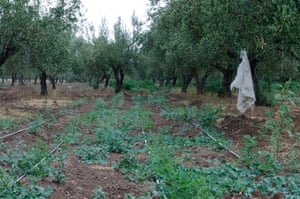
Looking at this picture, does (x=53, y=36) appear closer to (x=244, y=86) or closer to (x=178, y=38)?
(x=178, y=38)

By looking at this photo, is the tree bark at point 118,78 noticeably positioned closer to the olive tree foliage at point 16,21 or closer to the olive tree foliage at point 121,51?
the olive tree foliage at point 121,51

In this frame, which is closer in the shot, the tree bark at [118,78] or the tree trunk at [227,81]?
the tree trunk at [227,81]

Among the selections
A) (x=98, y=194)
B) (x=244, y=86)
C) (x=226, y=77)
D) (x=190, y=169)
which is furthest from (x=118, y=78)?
(x=98, y=194)

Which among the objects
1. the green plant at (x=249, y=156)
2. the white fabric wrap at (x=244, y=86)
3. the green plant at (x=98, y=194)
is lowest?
the green plant at (x=98, y=194)


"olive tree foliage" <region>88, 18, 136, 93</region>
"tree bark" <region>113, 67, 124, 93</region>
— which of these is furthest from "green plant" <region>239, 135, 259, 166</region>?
"tree bark" <region>113, 67, 124, 93</region>

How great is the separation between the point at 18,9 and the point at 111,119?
359 inches

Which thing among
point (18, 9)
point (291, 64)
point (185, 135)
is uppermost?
point (18, 9)

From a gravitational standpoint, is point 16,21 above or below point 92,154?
above

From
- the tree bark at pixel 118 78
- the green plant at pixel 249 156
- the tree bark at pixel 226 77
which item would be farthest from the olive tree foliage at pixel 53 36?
the green plant at pixel 249 156

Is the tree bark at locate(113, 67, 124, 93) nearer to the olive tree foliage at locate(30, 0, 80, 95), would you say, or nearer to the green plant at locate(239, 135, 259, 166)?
the olive tree foliage at locate(30, 0, 80, 95)

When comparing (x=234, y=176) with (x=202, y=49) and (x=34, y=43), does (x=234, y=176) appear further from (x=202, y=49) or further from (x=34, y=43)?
(x=34, y=43)

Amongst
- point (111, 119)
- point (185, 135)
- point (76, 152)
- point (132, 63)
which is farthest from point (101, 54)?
point (76, 152)

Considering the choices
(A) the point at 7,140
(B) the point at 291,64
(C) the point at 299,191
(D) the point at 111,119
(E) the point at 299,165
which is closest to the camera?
(C) the point at 299,191

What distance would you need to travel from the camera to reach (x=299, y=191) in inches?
269
